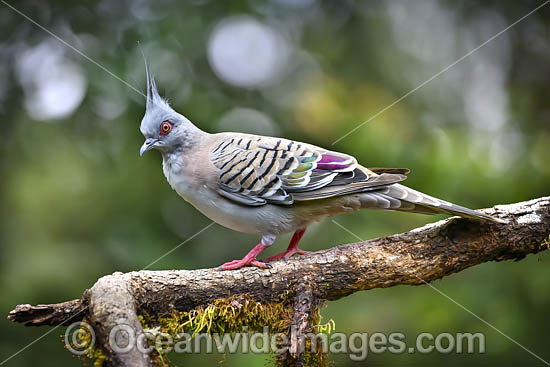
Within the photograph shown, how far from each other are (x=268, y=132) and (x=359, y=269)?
3.38 m

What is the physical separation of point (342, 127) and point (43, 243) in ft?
12.1

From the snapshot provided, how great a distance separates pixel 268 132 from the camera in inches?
267

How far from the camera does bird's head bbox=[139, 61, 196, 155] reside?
4.17m

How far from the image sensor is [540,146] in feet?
19.2

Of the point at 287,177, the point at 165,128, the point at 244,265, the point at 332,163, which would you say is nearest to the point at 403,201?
the point at 332,163

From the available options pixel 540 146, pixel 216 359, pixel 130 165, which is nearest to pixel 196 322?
pixel 216 359

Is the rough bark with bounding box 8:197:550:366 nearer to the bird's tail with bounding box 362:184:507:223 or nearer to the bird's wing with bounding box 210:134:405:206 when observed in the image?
the bird's tail with bounding box 362:184:507:223

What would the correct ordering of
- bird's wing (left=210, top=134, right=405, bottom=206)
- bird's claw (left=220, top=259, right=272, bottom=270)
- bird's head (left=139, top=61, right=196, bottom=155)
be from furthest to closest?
bird's head (left=139, top=61, right=196, bottom=155)
bird's wing (left=210, top=134, right=405, bottom=206)
bird's claw (left=220, top=259, right=272, bottom=270)

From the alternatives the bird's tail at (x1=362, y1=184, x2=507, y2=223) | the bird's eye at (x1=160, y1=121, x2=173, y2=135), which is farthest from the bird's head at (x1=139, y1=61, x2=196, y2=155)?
the bird's tail at (x1=362, y1=184, x2=507, y2=223)

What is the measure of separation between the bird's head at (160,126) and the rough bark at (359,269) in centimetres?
113

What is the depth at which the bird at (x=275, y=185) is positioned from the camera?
393cm

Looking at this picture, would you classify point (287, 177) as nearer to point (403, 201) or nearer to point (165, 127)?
point (403, 201)

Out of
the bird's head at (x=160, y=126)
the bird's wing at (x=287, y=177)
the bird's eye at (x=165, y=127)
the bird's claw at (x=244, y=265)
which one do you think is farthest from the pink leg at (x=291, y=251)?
the bird's eye at (x=165, y=127)

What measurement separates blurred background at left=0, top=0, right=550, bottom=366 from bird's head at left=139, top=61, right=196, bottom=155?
2.03 metres
